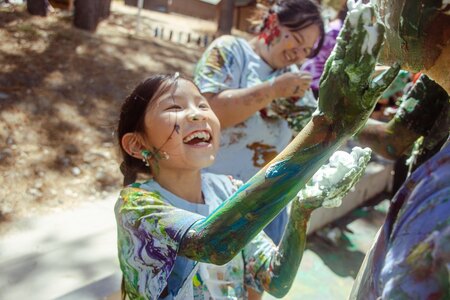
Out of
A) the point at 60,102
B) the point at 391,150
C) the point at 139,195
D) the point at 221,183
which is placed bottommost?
the point at 60,102

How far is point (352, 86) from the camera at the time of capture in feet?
2.93

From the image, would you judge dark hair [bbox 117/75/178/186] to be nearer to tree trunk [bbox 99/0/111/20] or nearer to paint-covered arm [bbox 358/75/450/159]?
paint-covered arm [bbox 358/75/450/159]

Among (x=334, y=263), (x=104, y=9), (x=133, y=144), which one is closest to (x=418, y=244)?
(x=133, y=144)

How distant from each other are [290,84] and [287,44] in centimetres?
34

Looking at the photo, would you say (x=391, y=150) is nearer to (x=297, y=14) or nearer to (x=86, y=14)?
(x=297, y=14)

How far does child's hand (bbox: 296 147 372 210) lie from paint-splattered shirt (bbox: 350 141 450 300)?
1.32 feet

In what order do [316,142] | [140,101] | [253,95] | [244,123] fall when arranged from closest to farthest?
[316,142] < [140,101] < [253,95] < [244,123]

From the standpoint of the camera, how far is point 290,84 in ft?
7.47

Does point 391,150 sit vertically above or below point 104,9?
above

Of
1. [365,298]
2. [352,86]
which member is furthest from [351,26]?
[365,298]

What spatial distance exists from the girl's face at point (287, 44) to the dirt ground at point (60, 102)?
1344mm

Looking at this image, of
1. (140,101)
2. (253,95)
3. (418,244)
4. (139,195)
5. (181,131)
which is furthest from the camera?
(253,95)

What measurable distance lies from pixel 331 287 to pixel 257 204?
→ 2.63 m

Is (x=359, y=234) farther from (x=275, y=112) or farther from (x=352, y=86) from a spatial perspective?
(x=352, y=86)
